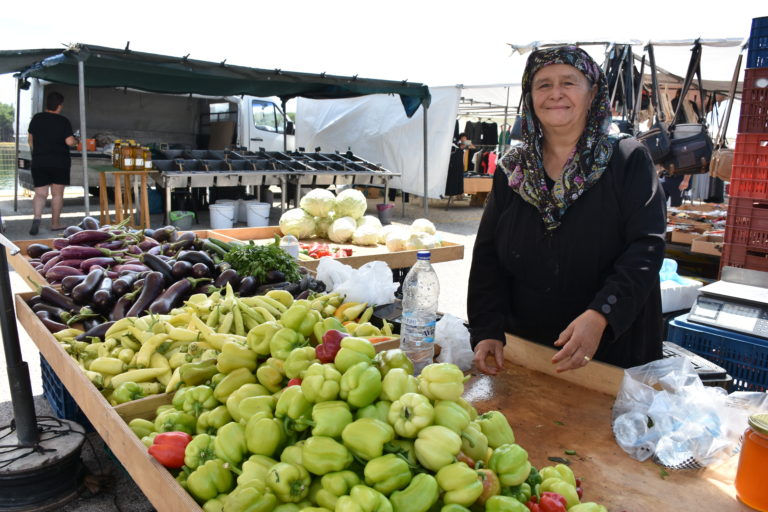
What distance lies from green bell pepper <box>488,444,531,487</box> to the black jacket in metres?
0.93

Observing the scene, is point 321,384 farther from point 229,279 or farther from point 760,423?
point 229,279

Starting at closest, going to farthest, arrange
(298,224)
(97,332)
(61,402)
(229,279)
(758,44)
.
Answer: (97,332), (61,402), (229,279), (758,44), (298,224)

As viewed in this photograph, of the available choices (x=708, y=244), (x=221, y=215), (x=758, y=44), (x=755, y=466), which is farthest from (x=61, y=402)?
(x=221, y=215)

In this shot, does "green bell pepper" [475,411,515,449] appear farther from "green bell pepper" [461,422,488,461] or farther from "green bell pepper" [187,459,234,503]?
"green bell pepper" [187,459,234,503]

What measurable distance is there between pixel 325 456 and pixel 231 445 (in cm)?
33

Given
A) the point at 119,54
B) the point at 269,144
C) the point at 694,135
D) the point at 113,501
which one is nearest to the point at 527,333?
the point at 113,501

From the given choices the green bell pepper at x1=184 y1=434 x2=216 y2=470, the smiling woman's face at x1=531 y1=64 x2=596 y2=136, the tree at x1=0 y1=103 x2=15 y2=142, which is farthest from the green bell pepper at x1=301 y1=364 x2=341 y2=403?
the tree at x1=0 y1=103 x2=15 y2=142

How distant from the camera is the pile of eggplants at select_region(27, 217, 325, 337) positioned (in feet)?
11.1

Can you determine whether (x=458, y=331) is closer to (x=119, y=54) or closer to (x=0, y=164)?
(x=119, y=54)

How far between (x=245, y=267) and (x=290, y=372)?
238cm

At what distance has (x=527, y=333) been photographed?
2682 mm

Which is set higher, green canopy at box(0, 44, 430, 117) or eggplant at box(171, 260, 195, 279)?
green canopy at box(0, 44, 430, 117)

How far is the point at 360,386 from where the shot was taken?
1417 millimetres

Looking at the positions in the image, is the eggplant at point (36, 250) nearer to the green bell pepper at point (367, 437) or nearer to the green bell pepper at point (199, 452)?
the green bell pepper at point (199, 452)
